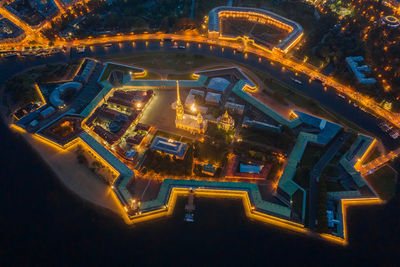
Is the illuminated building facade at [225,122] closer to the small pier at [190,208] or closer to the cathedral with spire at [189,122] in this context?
the cathedral with spire at [189,122]

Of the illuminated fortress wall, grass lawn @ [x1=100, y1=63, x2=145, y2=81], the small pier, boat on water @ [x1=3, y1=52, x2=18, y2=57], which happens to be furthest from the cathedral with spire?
boat on water @ [x1=3, y1=52, x2=18, y2=57]

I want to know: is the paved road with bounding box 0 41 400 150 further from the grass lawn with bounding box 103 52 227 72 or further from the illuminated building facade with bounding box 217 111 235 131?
the illuminated building facade with bounding box 217 111 235 131

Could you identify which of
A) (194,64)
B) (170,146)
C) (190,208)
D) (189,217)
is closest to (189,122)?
(170,146)

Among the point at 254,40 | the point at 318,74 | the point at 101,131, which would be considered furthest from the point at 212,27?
the point at 101,131

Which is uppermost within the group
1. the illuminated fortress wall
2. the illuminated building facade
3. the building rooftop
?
the illuminated fortress wall

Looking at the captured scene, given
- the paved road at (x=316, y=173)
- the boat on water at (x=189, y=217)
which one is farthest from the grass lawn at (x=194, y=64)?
the boat on water at (x=189, y=217)

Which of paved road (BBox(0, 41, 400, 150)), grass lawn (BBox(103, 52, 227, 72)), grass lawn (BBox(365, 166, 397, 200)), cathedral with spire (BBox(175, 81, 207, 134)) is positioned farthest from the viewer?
grass lawn (BBox(103, 52, 227, 72))

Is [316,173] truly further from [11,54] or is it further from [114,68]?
[11,54]
